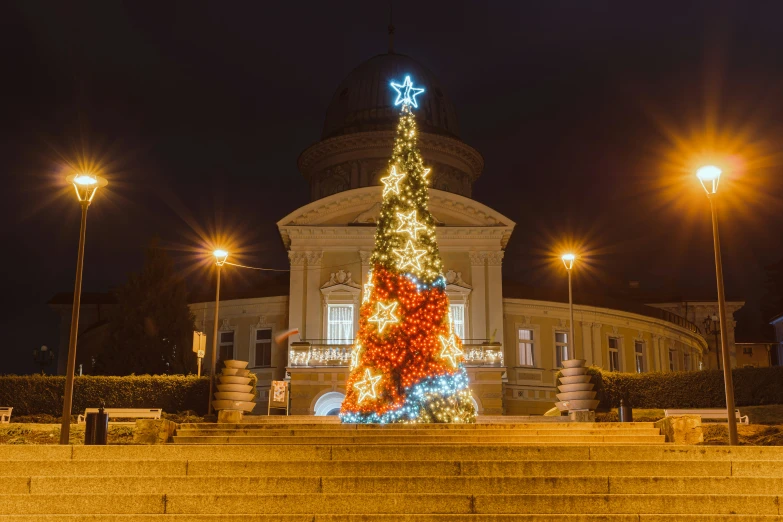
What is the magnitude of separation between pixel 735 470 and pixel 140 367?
31754 millimetres

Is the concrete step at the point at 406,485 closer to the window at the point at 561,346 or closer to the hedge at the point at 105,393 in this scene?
the hedge at the point at 105,393

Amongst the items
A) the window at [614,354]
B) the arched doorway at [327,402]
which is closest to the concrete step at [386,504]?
the arched doorway at [327,402]

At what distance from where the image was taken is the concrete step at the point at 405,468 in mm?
12492

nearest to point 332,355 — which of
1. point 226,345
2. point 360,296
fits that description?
point 360,296

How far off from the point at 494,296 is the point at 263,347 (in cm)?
1224

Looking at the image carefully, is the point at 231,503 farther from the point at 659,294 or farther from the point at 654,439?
the point at 659,294

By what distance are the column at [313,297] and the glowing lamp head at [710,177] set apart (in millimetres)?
24228

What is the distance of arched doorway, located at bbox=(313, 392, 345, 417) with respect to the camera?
3847cm

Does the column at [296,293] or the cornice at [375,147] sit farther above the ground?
the cornice at [375,147]

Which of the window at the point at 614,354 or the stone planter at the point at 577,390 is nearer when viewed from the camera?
the stone planter at the point at 577,390

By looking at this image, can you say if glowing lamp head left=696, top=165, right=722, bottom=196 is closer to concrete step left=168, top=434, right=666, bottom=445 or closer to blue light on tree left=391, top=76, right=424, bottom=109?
concrete step left=168, top=434, right=666, bottom=445

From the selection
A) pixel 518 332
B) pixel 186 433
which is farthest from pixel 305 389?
pixel 186 433

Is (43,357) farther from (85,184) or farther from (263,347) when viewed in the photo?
(85,184)

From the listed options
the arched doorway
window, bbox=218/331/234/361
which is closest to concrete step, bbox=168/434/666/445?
the arched doorway
